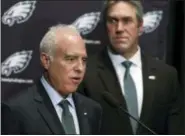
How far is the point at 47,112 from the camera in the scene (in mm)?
1408

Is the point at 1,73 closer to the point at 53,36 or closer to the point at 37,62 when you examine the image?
the point at 37,62

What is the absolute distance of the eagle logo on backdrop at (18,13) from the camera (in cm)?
184

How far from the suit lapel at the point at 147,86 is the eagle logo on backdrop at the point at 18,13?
464 millimetres

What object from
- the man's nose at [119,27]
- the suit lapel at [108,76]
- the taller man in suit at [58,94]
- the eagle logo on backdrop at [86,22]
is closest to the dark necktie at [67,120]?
the taller man in suit at [58,94]

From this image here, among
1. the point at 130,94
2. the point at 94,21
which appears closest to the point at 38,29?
the point at 94,21

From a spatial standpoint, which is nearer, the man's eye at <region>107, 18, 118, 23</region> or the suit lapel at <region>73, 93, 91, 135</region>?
the suit lapel at <region>73, 93, 91, 135</region>

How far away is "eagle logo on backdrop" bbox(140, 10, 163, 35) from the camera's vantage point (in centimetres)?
189

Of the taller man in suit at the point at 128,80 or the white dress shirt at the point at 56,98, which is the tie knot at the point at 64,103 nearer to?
the white dress shirt at the point at 56,98

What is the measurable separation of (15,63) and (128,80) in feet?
1.45

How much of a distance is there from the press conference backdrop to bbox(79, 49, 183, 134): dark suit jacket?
157 mm

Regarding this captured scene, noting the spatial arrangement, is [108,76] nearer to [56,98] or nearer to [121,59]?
[121,59]

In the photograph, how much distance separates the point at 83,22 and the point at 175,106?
47cm

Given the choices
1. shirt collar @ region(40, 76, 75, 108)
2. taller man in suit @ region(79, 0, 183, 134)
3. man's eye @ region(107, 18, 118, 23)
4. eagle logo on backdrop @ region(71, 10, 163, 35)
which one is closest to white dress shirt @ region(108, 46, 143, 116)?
taller man in suit @ region(79, 0, 183, 134)

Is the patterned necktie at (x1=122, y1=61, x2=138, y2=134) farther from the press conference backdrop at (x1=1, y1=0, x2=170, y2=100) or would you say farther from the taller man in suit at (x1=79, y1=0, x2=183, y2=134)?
the press conference backdrop at (x1=1, y1=0, x2=170, y2=100)
